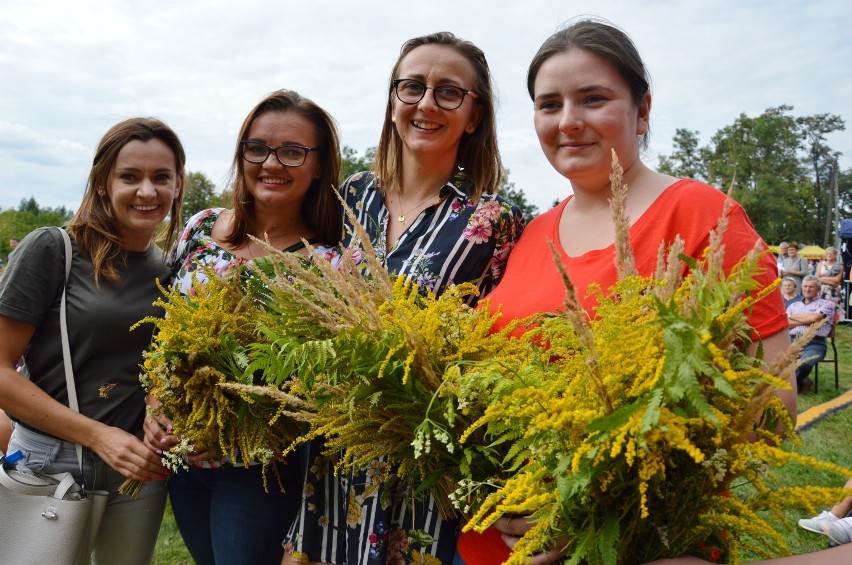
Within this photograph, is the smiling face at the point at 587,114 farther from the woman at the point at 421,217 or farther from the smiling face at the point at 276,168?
the smiling face at the point at 276,168

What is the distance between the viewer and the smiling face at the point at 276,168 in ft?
8.96

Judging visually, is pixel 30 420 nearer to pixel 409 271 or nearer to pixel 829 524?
pixel 409 271

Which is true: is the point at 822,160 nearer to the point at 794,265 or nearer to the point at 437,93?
the point at 794,265

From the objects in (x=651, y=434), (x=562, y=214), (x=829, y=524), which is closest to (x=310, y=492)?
(x=562, y=214)

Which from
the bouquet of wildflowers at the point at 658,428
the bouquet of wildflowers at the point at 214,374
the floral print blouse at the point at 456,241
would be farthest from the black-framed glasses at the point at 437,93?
the bouquet of wildflowers at the point at 658,428

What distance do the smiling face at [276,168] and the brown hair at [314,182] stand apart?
33 millimetres

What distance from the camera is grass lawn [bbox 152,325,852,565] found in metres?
4.11

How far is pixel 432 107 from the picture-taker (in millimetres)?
2453

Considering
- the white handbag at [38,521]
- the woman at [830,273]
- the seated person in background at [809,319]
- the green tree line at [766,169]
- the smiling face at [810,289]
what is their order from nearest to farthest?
the white handbag at [38,521]
the seated person in background at [809,319]
the smiling face at [810,289]
the woman at [830,273]
the green tree line at [766,169]

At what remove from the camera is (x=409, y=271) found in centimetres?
229

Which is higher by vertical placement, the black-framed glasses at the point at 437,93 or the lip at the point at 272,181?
the black-framed glasses at the point at 437,93

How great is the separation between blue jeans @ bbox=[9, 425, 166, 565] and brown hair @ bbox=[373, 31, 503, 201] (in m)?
1.70

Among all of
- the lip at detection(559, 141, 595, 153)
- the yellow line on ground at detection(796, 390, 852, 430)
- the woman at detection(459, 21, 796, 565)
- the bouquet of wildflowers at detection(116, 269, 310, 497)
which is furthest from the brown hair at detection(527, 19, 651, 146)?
the yellow line on ground at detection(796, 390, 852, 430)

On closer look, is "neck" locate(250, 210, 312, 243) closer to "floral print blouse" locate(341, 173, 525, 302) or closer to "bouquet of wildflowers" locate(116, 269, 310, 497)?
"floral print blouse" locate(341, 173, 525, 302)
